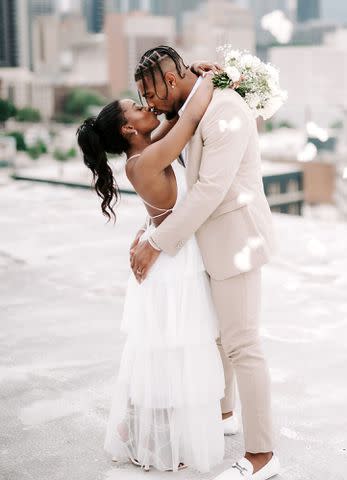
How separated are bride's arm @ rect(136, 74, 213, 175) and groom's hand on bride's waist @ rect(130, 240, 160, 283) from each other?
22 centimetres

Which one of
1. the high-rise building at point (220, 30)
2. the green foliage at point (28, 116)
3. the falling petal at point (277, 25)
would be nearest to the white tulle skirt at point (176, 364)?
the falling petal at point (277, 25)

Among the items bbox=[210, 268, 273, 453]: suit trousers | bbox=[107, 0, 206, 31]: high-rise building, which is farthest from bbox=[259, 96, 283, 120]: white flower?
bbox=[107, 0, 206, 31]: high-rise building

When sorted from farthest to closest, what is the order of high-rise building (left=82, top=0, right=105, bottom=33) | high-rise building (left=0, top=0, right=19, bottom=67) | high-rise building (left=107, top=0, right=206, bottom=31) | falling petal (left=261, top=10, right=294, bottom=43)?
high-rise building (left=82, top=0, right=105, bottom=33) < high-rise building (left=107, top=0, right=206, bottom=31) < high-rise building (left=0, top=0, right=19, bottom=67) < falling petal (left=261, top=10, right=294, bottom=43)

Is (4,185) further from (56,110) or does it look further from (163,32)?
(163,32)

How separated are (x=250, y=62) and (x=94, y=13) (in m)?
145

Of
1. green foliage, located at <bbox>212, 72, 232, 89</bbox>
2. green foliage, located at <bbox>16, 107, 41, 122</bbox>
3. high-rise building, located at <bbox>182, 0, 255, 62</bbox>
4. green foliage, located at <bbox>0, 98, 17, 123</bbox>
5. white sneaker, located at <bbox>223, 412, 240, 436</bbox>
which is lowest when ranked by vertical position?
green foliage, located at <bbox>16, 107, 41, 122</bbox>

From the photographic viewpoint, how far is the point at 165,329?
73.2 inches

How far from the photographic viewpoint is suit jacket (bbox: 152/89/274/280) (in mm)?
1720

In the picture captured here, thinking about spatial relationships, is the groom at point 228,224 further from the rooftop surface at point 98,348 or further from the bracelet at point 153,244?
the rooftop surface at point 98,348

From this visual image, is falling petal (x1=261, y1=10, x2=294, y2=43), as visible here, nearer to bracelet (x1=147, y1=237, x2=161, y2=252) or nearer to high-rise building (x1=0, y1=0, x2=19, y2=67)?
bracelet (x1=147, y1=237, x2=161, y2=252)

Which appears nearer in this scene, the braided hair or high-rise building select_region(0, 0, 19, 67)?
the braided hair

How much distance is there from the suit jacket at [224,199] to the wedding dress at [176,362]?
0.07m

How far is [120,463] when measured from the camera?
200 centimetres

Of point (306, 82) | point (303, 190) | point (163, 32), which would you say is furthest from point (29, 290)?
point (163, 32)
